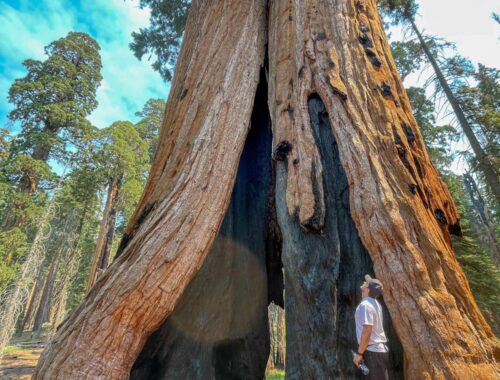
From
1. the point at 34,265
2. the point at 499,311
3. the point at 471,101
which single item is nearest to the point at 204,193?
the point at 499,311

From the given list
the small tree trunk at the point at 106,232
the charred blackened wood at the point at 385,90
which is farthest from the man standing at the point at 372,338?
the small tree trunk at the point at 106,232

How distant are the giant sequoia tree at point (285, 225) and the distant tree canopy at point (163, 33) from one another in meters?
4.14

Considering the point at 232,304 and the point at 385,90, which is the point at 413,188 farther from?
the point at 232,304

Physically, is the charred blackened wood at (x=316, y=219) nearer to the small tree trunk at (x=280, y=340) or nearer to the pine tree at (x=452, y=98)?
the pine tree at (x=452, y=98)

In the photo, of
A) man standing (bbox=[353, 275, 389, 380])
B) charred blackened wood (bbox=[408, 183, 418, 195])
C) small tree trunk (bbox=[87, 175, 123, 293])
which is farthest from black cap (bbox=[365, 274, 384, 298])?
small tree trunk (bbox=[87, 175, 123, 293])

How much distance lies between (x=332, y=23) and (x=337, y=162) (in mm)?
1572

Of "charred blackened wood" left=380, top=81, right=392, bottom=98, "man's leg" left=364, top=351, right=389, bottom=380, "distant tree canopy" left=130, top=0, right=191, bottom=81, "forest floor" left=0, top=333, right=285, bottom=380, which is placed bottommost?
"forest floor" left=0, top=333, right=285, bottom=380

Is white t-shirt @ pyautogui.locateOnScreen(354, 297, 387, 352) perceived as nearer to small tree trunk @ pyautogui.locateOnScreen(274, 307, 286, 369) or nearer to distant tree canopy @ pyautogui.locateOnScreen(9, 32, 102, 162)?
small tree trunk @ pyautogui.locateOnScreen(274, 307, 286, 369)

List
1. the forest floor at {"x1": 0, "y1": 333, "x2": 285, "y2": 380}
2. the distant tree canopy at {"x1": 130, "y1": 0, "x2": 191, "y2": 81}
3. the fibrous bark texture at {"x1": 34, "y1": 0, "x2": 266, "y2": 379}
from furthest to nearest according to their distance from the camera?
the forest floor at {"x1": 0, "y1": 333, "x2": 285, "y2": 380}
the distant tree canopy at {"x1": 130, "y1": 0, "x2": 191, "y2": 81}
the fibrous bark texture at {"x1": 34, "y1": 0, "x2": 266, "y2": 379}

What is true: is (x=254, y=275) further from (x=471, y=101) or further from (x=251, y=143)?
(x=471, y=101)

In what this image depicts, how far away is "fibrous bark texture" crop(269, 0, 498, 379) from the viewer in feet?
5.44

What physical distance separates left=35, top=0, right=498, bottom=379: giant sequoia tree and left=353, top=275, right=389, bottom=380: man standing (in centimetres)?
17

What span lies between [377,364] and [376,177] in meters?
1.20

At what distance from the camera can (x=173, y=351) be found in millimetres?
2939
